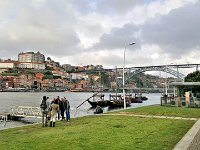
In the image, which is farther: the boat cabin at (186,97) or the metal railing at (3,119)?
the boat cabin at (186,97)

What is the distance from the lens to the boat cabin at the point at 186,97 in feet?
122

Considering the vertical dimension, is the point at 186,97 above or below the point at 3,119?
above

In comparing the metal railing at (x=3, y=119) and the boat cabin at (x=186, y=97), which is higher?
the boat cabin at (x=186, y=97)

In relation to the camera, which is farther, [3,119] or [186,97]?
[186,97]

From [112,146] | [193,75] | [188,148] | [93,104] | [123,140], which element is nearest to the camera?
[188,148]

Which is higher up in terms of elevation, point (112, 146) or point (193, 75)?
point (193, 75)

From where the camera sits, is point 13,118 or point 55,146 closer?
point 55,146

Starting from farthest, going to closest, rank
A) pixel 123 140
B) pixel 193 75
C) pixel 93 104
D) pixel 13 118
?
1. pixel 193 75
2. pixel 93 104
3. pixel 13 118
4. pixel 123 140

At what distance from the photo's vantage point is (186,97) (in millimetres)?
37562

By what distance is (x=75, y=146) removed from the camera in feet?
38.7

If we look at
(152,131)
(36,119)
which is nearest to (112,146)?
(152,131)

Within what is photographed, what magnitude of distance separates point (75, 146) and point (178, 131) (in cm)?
610

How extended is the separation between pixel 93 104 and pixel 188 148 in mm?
61458

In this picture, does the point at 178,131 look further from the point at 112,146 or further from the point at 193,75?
the point at 193,75
